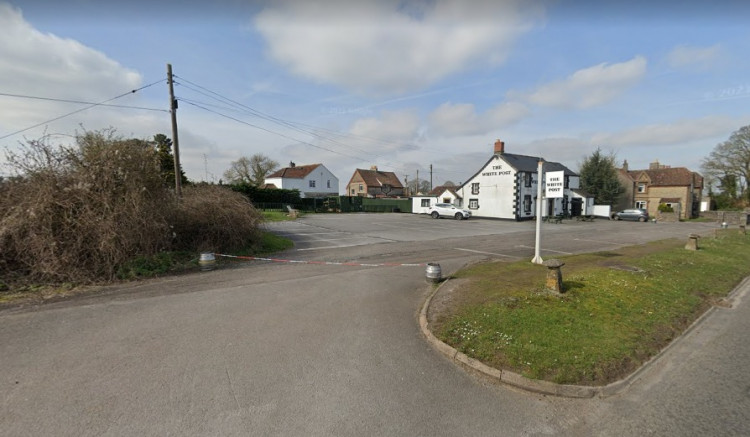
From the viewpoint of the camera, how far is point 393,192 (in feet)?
219

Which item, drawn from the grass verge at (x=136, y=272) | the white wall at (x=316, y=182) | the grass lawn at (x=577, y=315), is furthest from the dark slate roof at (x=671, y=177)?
the grass verge at (x=136, y=272)

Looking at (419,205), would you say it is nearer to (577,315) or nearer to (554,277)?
(554,277)

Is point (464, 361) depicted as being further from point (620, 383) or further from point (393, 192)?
point (393, 192)

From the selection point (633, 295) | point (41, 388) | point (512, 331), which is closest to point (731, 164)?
point (633, 295)

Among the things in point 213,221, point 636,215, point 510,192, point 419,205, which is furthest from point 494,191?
point 213,221

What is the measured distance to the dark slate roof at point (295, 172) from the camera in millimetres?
54516

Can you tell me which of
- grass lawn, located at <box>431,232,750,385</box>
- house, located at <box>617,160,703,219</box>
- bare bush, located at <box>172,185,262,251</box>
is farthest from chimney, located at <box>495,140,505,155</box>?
bare bush, located at <box>172,185,262,251</box>

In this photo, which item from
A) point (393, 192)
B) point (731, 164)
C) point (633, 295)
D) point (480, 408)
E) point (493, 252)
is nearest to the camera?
point (480, 408)

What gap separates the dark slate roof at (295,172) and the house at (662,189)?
4831 cm

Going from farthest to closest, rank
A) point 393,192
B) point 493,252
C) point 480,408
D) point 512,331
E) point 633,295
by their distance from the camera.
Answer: point 393,192, point 493,252, point 633,295, point 512,331, point 480,408

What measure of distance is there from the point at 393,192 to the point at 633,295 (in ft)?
200

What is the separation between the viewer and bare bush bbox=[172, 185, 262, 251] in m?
10.0

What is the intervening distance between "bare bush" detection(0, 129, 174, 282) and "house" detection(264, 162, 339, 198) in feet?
147

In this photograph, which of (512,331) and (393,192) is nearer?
(512,331)
